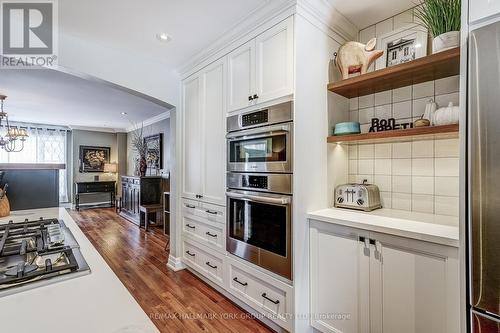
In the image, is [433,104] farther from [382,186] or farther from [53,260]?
[53,260]

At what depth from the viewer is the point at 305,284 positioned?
1.76m

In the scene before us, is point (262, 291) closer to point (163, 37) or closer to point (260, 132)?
point (260, 132)

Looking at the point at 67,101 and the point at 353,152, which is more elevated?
the point at 67,101

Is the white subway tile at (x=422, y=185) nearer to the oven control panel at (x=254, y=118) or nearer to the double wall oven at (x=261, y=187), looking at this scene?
the double wall oven at (x=261, y=187)

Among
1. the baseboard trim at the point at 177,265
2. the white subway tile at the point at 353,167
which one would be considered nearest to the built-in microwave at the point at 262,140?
the white subway tile at the point at 353,167

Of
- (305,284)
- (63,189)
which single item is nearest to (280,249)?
(305,284)

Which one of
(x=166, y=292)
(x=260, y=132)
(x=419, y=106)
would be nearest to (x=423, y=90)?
(x=419, y=106)

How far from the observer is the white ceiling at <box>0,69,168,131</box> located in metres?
3.50

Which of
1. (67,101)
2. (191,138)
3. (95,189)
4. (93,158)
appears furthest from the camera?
(93,158)

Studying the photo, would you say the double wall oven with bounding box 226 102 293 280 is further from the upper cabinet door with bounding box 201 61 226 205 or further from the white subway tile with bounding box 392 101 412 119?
the white subway tile with bounding box 392 101 412 119

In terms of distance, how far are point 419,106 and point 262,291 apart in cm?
188

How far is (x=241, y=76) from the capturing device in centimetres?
209

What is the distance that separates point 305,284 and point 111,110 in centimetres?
546

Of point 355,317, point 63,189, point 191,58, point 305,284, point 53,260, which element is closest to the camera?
point 53,260
